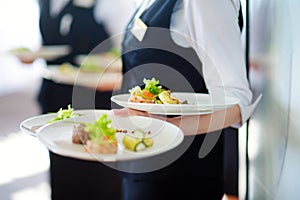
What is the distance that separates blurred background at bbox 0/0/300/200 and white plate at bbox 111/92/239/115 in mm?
176

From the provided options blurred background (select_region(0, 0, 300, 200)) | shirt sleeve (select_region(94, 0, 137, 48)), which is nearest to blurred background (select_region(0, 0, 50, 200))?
blurred background (select_region(0, 0, 300, 200))

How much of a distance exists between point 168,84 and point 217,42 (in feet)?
0.36

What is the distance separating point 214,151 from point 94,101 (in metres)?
0.31

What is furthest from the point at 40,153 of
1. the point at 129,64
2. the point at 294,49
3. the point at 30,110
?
the point at 294,49

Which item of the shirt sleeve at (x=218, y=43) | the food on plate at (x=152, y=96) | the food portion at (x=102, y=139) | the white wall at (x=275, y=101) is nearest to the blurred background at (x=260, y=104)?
the white wall at (x=275, y=101)

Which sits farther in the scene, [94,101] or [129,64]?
[129,64]

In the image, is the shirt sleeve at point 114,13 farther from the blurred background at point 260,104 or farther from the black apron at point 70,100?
the blurred background at point 260,104

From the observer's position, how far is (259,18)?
2.95ft

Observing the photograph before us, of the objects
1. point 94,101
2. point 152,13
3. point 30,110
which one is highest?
point 152,13

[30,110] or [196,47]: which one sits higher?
[196,47]

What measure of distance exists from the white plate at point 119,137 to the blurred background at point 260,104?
32 cm

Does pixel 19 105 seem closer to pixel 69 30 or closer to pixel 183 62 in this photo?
pixel 69 30

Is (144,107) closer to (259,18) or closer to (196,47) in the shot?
(196,47)

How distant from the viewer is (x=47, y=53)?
3.19 feet
